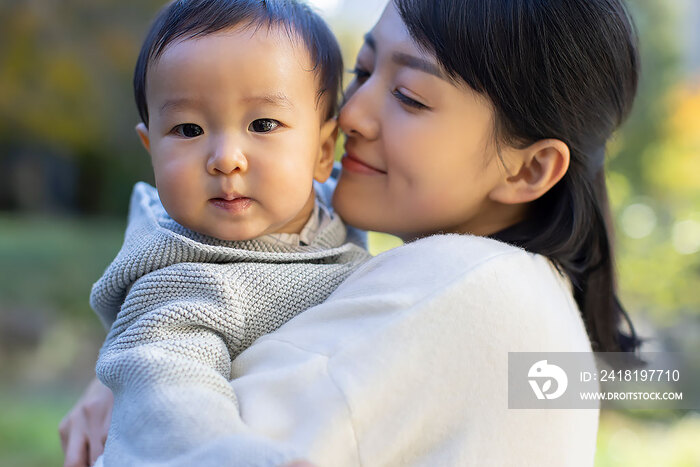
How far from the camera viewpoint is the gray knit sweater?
1138 millimetres

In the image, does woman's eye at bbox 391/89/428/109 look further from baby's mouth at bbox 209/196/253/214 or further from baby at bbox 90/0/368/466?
baby's mouth at bbox 209/196/253/214

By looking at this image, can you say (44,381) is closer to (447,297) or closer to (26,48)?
(26,48)

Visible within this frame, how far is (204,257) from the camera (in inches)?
56.9

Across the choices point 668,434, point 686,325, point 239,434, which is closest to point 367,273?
point 239,434

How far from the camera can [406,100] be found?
163 cm

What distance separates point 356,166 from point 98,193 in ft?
23.1

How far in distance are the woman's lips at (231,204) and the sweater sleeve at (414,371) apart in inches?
10.9

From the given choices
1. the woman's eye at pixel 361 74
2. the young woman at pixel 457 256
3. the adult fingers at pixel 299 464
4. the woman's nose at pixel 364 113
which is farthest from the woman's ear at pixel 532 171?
the adult fingers at pixel 299 464

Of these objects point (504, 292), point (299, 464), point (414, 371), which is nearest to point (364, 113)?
point (504, 292)

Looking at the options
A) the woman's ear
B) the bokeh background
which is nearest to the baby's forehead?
the woman's ear

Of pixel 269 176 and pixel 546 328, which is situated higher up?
pixel 269 176

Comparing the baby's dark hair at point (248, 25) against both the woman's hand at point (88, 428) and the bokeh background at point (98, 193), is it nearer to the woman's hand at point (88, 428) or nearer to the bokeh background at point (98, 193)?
the woman's hand at point (88, 428)

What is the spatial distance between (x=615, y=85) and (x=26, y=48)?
20.3 ft

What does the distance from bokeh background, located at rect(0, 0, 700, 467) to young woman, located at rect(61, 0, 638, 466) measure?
2.63m
